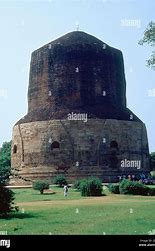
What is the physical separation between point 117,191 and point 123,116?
8.64 meters

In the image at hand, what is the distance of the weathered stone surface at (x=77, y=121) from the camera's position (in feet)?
71.2

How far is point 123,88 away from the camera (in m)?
24.5

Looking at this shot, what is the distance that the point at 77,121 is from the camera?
22.5 metres

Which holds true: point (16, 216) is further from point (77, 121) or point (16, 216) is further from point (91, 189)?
point (77, 121)

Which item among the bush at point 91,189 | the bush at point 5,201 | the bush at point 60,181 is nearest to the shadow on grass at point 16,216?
the bush at point 5,201

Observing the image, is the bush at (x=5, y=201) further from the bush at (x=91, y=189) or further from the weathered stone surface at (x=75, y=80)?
the weathered stone surface at (x=75, y=80)

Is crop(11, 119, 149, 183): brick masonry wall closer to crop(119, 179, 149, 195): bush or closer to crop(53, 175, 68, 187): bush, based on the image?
crop(53, 175, 68, 187): bush

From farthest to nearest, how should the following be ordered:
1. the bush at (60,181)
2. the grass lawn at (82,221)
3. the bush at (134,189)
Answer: the bush at (60,181) < the bush at (134,189) < the grass lawn at (82,221)

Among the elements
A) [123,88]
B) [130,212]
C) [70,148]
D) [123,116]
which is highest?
[123,88]

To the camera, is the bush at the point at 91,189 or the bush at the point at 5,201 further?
the bush at the point at 91,189
